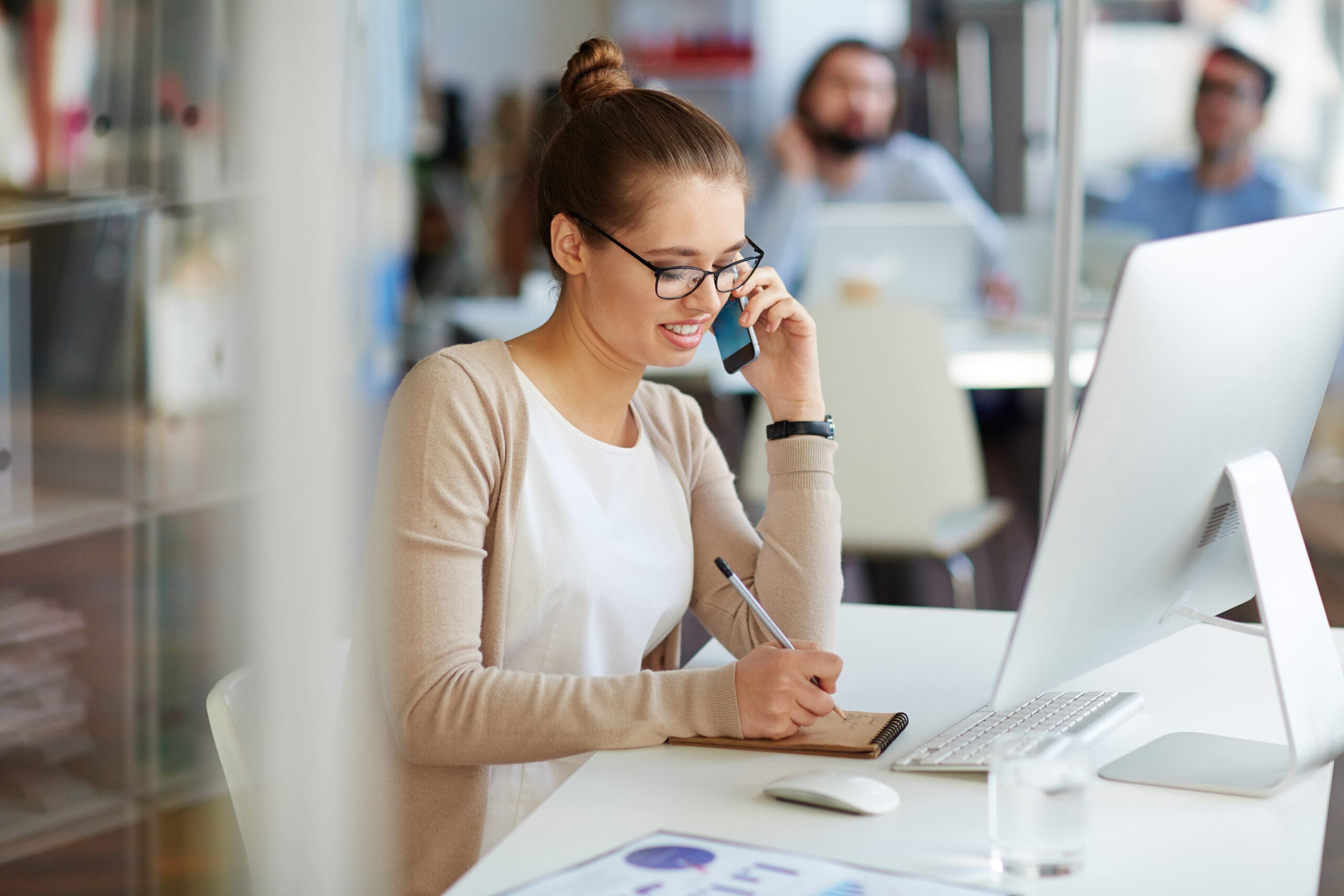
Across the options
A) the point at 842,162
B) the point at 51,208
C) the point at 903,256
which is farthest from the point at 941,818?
the point at 842,162

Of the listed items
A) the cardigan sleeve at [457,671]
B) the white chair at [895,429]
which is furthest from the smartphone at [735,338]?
the white chair at [895,429]

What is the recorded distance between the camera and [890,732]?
108cm

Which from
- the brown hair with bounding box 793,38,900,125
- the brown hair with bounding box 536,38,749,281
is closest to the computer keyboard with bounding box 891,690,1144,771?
the brown hair with bounding box 536,38,749,281

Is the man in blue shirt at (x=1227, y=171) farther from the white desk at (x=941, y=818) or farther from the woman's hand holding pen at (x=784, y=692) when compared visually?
the woman's hand holding pen at (x=784, y=692)

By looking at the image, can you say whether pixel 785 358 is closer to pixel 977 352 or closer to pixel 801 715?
pixel 801 715

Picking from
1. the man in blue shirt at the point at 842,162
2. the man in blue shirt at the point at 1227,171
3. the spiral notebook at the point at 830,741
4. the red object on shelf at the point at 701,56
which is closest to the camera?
the spiral notebook at the point at 830,741

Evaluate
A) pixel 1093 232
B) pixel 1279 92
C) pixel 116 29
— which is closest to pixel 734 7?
pixel 1279 92

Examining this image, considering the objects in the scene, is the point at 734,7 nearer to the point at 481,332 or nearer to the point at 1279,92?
the point at 1279,92

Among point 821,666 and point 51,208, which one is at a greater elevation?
point 51,208

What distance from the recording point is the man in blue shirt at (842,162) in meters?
3.98

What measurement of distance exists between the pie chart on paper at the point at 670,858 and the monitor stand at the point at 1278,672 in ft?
1.09

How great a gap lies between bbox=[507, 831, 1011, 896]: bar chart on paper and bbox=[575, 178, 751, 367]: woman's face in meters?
0.53

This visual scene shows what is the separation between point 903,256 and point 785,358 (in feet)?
7.75

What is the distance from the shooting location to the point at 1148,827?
2.99 ft
